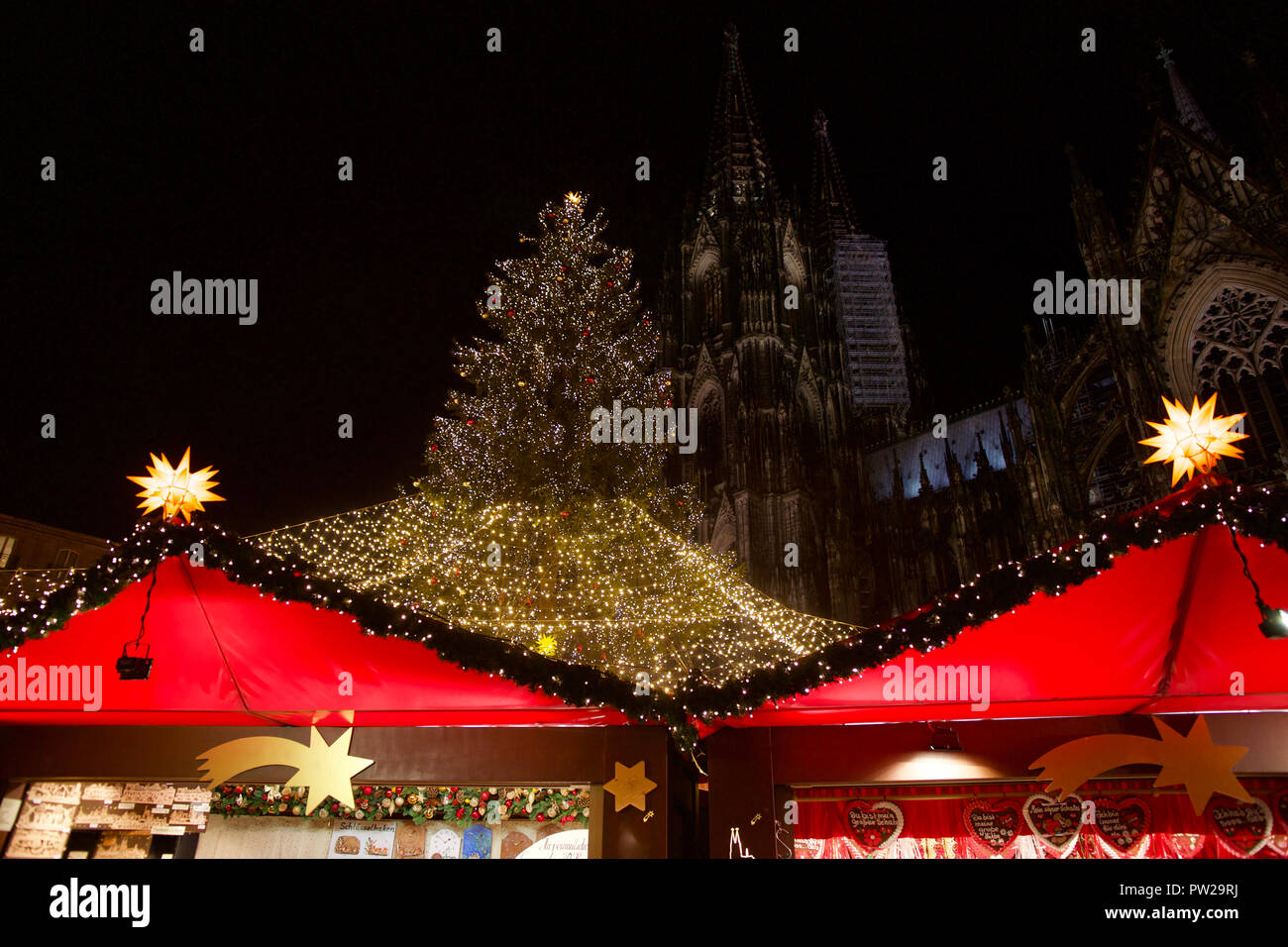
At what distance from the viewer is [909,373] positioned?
39500 mm

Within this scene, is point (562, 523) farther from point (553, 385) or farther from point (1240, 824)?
point (1240, 824)

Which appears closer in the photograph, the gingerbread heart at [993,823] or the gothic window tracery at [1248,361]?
the gingerbread heart at [993,823]

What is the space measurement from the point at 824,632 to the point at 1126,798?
3381mm

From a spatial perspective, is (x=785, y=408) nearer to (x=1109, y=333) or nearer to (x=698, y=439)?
(x=698, y=439)

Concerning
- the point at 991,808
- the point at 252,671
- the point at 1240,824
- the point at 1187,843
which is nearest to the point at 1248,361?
the point at 1240,824

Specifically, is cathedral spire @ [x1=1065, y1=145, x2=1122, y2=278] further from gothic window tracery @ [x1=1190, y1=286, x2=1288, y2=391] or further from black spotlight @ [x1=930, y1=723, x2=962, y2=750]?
black spotlight @ [x1=930, y1=723, x2=962, y2=750]

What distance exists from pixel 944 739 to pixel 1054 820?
4.30 feet

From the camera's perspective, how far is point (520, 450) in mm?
11492

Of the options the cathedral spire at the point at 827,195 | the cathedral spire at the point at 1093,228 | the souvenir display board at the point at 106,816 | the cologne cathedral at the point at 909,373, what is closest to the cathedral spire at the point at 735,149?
the cologne cathedral at the point at 909,373

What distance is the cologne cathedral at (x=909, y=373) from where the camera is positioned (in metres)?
17.0

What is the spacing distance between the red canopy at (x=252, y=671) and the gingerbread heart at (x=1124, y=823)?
415 centimetres

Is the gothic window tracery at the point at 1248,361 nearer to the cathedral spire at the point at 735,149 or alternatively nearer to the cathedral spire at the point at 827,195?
the cathedral spire at the point at 735,149

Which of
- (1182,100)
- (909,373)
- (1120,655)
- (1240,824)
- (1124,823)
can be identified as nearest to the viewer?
(1120,655)
